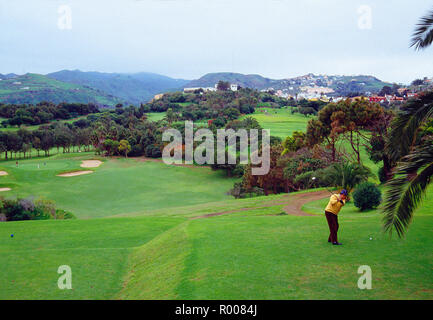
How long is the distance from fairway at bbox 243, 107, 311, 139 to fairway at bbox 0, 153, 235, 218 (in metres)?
27.1

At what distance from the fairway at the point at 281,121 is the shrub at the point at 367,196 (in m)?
57.3

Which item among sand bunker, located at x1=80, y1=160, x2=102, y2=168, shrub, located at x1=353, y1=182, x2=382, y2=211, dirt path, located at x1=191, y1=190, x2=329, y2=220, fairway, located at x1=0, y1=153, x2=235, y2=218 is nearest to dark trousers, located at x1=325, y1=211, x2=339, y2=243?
shrub, located at x1=353, y1=182, x2=382, y2=211

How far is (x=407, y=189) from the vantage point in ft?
25.8

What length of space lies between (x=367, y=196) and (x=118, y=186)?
40.4 metres

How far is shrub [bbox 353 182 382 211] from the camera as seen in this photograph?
62.0 ft

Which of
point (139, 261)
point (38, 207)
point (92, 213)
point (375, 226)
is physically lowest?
point (92, 213)

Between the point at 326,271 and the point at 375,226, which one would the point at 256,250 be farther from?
the point at 375,226

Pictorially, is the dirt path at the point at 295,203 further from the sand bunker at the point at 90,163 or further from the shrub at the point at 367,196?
the sand bunker at the point at 90,163

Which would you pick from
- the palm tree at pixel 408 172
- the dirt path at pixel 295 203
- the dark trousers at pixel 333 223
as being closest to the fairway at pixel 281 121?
the dirt path at pixel 295 203

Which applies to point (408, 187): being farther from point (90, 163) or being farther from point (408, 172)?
point (90, 163)

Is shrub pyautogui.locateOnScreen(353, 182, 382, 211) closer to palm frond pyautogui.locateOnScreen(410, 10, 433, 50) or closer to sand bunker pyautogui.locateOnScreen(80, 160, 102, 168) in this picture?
palm frond pyautogui.locateOnScreen(410, 10, 433, 50)

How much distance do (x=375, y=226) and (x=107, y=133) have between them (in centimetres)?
8078

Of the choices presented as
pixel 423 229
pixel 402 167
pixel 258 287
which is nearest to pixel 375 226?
pixel 423 229

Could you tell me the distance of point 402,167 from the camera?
25.8ft
